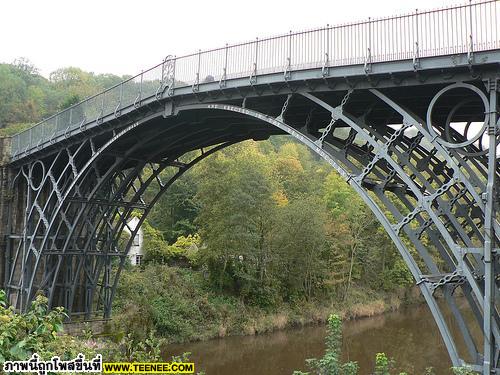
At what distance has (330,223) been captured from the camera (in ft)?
115

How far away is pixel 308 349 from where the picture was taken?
966 inches

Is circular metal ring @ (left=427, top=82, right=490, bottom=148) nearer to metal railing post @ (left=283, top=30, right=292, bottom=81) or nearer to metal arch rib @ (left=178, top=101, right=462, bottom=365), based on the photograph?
metal arch rib @ (left=178, top=101, right=462, bottom=365)

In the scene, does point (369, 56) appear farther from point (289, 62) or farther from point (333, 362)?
point (333, 362)

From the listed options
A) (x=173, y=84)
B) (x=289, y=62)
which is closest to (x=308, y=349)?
(x=173, y=84)

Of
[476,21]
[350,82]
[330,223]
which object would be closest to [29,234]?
[350,82]

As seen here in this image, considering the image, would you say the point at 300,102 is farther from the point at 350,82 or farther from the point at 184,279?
the point at 184,279

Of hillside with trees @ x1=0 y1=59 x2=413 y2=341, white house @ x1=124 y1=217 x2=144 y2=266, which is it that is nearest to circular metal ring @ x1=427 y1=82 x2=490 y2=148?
hillside with trees @ x1=0 y1=59 x2=413 y2=341

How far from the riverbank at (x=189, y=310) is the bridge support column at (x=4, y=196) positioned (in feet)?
Result: 17.6

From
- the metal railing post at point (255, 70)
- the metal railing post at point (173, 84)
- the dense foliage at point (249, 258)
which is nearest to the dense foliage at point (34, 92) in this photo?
the dense foliage at point (249, 258)

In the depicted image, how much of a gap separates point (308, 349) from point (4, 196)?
52.1 ft

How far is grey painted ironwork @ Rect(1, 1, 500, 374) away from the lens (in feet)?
26.0

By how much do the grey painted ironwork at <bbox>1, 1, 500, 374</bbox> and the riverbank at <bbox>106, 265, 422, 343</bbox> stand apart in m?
2.23

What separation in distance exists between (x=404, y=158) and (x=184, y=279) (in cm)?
2178

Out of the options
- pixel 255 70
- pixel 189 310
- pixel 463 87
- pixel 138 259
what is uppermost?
pixel 255 70
